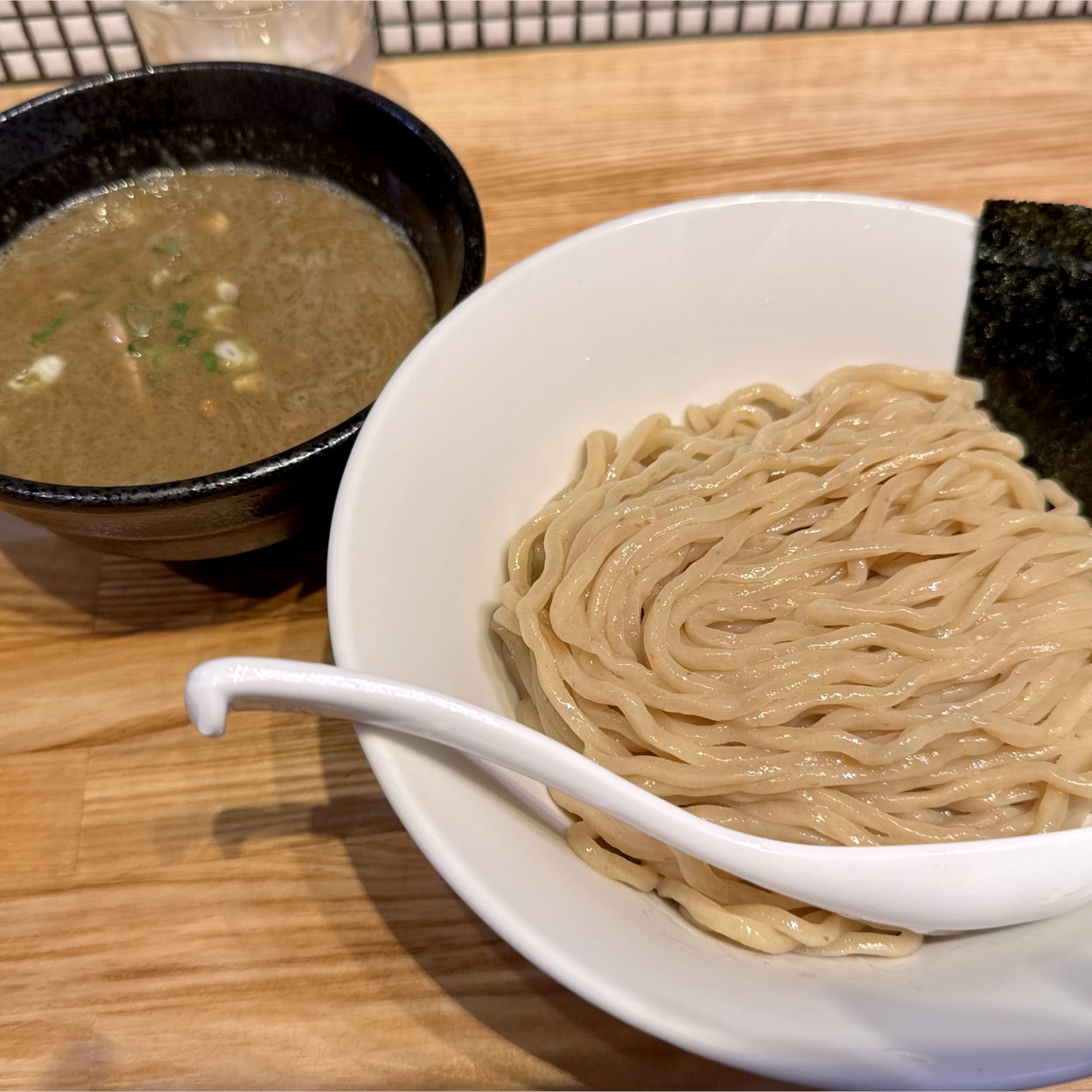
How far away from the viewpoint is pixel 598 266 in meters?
1.46

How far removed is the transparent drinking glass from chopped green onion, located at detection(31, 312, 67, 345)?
883 mm

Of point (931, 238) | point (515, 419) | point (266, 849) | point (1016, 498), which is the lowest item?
point (266, 849)

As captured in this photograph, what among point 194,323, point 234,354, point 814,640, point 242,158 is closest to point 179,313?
point 194,323

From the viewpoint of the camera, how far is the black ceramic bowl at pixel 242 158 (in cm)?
132

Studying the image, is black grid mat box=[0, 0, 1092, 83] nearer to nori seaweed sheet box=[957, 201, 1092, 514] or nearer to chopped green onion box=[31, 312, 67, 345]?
chopped green onion box=[31, 312, 67, 345]

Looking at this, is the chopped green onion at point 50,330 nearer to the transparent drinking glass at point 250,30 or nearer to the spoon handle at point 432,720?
the transparent drinking glass at point 250,30

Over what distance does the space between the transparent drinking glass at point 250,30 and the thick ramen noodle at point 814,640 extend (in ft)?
4.75

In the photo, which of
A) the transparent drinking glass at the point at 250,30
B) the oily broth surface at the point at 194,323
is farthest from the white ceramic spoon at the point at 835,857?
the transparent drinking glass at the point at 250,30

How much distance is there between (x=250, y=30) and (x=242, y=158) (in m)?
0.60

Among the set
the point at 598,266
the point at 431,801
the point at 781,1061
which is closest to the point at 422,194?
the point at 598,266

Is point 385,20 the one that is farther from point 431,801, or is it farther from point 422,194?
point 431,801

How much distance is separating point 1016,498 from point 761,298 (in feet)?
1.74

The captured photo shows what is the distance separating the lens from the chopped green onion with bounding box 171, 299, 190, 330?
1663 mm

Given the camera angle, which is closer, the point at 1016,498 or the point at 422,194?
the point at 1016,498
